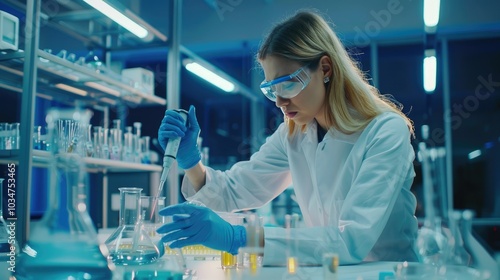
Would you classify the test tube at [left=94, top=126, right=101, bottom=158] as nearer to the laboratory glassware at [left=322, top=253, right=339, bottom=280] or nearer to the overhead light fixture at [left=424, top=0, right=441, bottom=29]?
the overhead light fixture at [left=424, top=0, right=441, bottom=29]

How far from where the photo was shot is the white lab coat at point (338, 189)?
1332 mm

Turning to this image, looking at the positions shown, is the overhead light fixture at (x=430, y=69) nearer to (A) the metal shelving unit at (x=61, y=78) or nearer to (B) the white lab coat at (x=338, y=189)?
(A) the metal shelving unit at (x=61, y=78)

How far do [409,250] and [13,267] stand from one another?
1.26 meters

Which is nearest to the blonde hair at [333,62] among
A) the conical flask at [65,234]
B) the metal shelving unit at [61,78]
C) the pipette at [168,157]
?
the pipette at [168,157]

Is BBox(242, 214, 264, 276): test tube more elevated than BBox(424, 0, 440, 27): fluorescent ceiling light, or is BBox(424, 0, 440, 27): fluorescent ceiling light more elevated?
BBox(424, 0, 440, 27): fluorescent ceiling light

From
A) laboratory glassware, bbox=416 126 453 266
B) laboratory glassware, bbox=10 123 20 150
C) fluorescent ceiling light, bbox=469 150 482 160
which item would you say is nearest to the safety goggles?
laboratory glassware, bbox=416 126 453 266

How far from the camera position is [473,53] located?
6070mm

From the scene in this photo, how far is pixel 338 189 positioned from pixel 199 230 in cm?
64

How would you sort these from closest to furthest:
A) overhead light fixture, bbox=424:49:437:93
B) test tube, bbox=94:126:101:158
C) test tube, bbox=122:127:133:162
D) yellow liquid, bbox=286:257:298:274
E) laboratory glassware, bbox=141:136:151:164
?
yellow liquid, bbox=286:257:298:274, test tube, bbox=94:126:101:158, test tube, bbox=122:127:133:162, laboratory glassware, bbox=141:136:151:164, overhead light fixture, bbox=424:49:437:93

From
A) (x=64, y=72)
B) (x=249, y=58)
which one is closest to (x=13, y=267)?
(x=64, y=72)

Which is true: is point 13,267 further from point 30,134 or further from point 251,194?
point 30,134

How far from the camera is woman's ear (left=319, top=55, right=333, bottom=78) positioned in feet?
5.70

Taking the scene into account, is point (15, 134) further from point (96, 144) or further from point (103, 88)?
point (103, 88)

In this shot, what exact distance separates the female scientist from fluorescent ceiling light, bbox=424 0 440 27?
1.40 metres
